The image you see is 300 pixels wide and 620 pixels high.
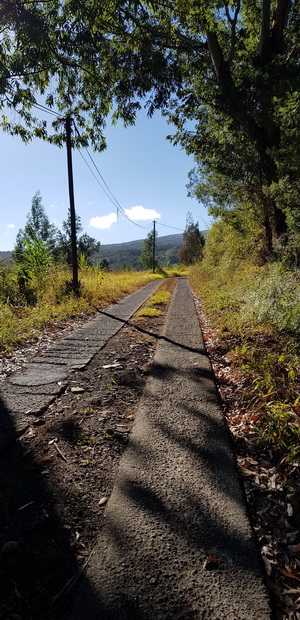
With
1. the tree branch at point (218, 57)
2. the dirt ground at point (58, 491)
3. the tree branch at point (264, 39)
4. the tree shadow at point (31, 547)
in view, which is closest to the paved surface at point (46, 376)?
the dirt ground at point (58, 491)

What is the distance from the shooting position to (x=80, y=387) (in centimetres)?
316

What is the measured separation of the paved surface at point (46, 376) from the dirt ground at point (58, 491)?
0.47 feet

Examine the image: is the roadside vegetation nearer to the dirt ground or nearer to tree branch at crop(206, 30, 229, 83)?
the dirt ground

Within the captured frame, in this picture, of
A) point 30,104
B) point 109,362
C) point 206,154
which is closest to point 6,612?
point 109,362

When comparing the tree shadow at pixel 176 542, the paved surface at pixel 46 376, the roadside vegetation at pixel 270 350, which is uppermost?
the roadside vegetation at pixel 270 350

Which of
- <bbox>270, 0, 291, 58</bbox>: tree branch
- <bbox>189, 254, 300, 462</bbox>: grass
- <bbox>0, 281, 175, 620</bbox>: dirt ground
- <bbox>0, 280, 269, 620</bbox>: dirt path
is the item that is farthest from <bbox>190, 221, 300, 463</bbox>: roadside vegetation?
<bbox>270, 0, 291, 58</bbox>: tree branch

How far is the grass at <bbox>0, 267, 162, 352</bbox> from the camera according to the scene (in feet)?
17.1

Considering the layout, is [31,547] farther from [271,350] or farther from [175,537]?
[271,350]

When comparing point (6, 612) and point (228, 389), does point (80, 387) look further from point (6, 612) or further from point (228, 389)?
point (6, 612)

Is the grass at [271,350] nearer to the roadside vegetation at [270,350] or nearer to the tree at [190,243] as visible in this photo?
the roadside vegetation at [270,350]

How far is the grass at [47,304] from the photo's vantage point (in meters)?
5.23

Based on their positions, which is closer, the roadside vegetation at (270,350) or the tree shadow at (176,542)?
the tree shadow at (176,542)

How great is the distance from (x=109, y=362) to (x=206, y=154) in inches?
322

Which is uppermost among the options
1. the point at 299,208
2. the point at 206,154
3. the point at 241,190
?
the point at 206,154
